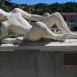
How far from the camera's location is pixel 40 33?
13.0 ft

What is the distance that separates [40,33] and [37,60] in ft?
1.81

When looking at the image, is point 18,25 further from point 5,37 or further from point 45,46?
point 45,46

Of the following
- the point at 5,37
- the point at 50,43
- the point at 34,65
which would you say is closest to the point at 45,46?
the point at 50,43

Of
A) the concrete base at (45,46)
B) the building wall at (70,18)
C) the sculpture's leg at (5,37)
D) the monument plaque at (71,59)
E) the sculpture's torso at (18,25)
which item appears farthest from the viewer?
the building wall at (70,18)

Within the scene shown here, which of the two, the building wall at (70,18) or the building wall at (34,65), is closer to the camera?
the building wall at (34,65)

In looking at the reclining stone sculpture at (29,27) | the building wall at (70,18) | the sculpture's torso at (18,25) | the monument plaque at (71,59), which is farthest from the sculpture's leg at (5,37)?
the building wall at (70,18)

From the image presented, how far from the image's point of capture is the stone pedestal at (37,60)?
389 cm

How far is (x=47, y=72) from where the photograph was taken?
13.0 feet

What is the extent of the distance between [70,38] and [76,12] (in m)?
60.9

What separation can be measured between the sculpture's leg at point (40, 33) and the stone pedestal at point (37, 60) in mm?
128

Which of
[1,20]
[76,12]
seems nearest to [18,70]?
[1,20]

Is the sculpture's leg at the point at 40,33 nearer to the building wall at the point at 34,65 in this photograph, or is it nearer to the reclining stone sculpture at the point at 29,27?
the reclining stone sculpture at the point at 29,27

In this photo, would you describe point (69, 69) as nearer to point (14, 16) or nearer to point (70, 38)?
point (70, 38)

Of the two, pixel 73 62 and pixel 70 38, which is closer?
pixel 73 62
